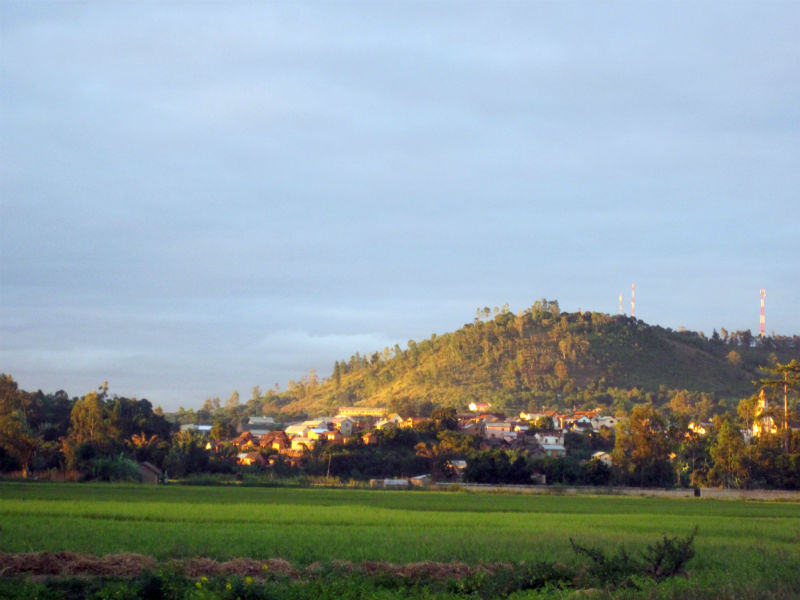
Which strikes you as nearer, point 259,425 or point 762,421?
point 762,421

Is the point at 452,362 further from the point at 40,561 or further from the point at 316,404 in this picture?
the point at 40,561

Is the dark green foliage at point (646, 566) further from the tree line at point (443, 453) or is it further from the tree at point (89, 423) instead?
the tree at point (89, 423)

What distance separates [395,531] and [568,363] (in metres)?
136

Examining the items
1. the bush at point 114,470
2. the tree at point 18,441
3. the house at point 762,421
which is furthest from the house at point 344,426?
the house at point 762,421

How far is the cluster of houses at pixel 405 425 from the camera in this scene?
80.1 meters

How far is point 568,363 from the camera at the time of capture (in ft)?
522

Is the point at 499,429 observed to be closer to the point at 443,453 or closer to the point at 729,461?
the point at 443,453

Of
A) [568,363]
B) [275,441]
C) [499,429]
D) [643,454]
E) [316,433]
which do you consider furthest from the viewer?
[568,363]

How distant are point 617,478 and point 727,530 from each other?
38280 millimetres

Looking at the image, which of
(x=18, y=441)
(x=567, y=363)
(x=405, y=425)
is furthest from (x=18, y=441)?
(x=567, y=363)

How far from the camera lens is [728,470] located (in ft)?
218

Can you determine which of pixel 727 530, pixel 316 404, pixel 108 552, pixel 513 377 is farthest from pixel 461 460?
pixel 316 404

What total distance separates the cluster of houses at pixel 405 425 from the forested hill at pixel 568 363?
1815 cm

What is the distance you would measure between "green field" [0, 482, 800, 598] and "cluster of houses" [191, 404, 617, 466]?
36376 millimetres
